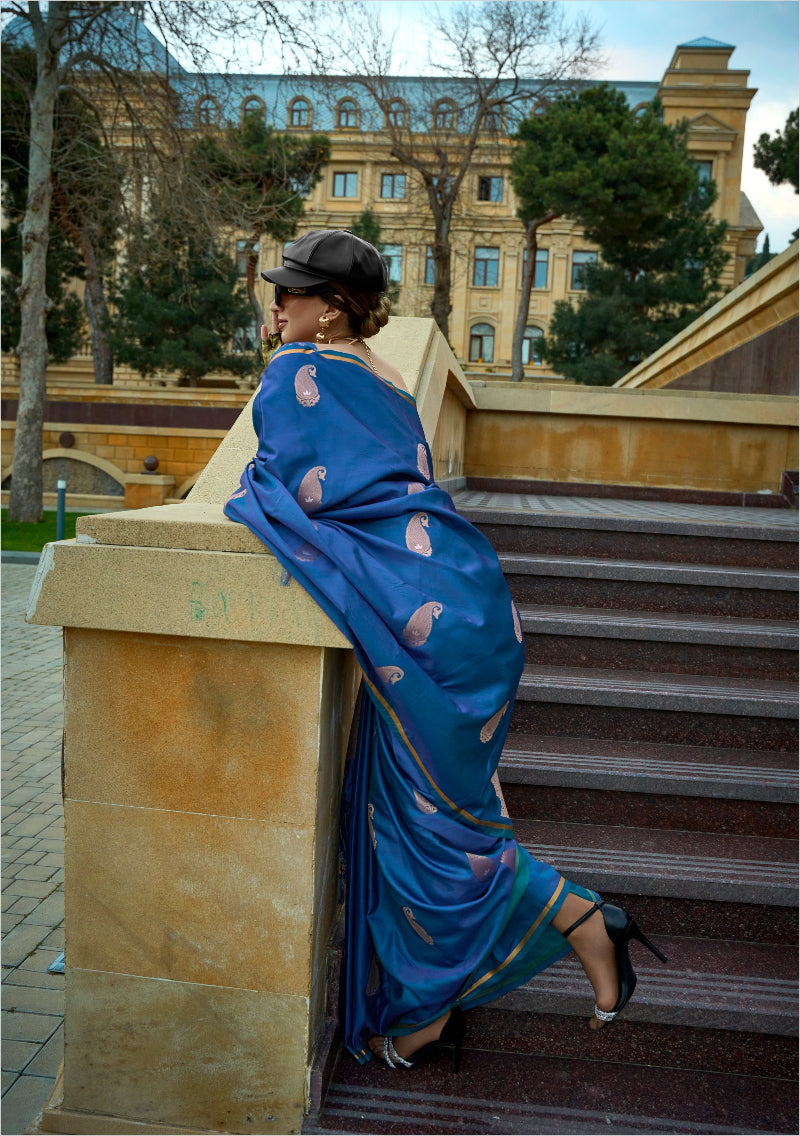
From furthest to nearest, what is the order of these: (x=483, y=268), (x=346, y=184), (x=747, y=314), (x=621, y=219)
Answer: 1. (x=346, y=184)
2. (x=483, y=268)
3. (x=621, y=219)
4. (x=747, y=314)

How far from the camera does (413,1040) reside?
2305mm

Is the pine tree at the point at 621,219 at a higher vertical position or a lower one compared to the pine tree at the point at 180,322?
higher

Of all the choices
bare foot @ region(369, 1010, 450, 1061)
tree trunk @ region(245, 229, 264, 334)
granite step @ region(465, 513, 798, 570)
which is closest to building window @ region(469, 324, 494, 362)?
tree trunk @ region(245, 229, 264, 334)

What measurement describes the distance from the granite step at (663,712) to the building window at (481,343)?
50.5 metres

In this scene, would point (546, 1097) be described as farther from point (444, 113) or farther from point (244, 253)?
point (244, 253)

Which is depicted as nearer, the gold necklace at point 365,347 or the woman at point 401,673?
the woman at point 401,673

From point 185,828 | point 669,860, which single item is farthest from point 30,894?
point 669,860

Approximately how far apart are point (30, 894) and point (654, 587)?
303 centimetres

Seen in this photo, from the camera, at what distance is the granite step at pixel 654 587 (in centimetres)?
404

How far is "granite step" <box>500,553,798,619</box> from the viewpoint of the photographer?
4039mm

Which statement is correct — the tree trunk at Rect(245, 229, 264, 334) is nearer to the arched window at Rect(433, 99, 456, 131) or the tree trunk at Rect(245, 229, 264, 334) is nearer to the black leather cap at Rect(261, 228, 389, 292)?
the arched window at Rect(433, 99, 456, 131)

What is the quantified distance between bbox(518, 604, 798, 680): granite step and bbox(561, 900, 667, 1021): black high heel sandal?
1593 mm

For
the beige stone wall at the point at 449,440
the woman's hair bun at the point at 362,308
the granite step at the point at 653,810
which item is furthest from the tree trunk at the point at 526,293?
the woman's hair bun at the point at 362,308

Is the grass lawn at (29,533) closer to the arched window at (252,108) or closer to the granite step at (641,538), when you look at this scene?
the arched window at (252,108)
